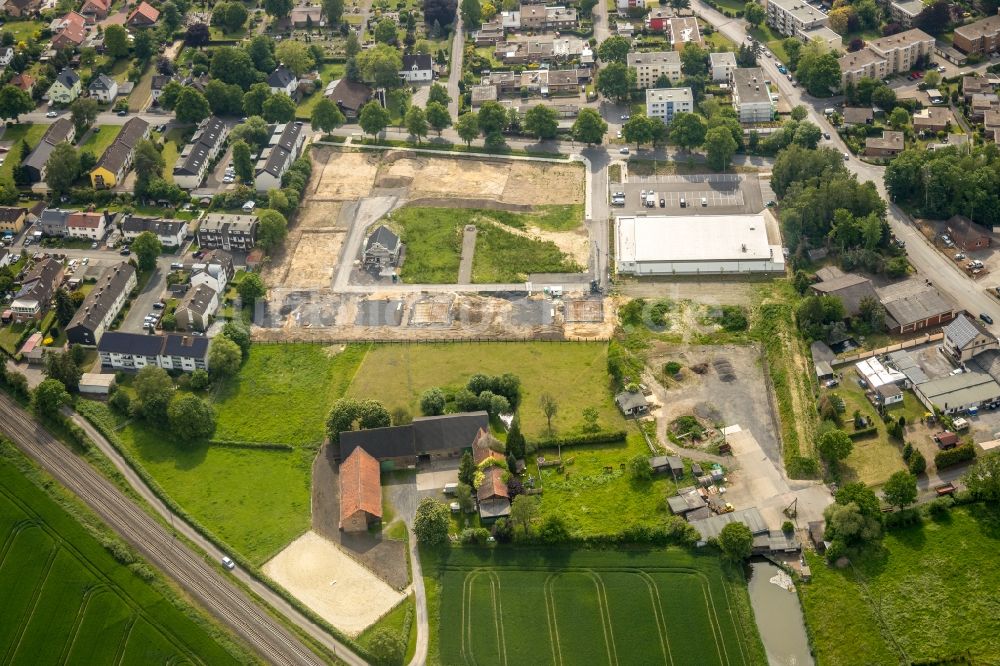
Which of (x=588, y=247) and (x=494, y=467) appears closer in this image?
(x=494, y=467)

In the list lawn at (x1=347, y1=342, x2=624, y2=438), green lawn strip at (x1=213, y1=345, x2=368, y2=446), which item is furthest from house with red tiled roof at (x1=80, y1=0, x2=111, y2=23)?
lawn at (x1=347, y1=342, x2=624, y2=438)

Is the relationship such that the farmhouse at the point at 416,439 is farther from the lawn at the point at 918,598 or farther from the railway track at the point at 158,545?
the lawn at the point at 918,598

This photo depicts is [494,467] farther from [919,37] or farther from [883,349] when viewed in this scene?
[919,37]

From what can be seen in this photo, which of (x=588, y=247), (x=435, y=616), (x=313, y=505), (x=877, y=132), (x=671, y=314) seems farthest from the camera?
(x=877, y=132)

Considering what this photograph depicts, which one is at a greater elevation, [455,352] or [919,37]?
[919,37]

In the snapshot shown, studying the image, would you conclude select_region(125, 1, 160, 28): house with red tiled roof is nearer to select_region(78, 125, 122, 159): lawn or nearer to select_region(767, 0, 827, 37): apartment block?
select_region(78, 125, 122, 159): lawn

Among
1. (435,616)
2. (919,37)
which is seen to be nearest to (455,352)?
(435,616)

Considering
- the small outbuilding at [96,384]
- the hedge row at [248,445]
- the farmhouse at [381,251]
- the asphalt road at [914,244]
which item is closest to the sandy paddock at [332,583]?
the hedge row at [248,445]
